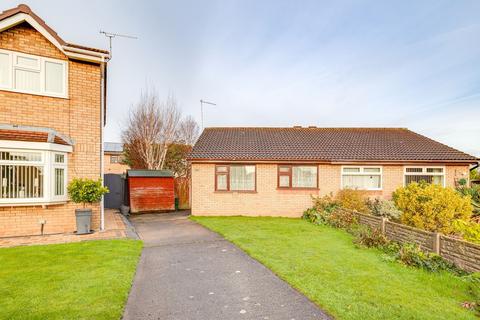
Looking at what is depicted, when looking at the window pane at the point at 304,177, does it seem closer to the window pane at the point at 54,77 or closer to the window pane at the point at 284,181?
the window pane at the point at 284,181

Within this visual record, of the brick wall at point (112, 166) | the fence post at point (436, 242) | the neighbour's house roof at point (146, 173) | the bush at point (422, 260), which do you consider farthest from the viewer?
the brick wall at point (112, 166)

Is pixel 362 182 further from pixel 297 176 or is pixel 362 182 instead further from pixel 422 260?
pixel 422 260

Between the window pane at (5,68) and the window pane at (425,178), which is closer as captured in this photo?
the window pane at (5,68)

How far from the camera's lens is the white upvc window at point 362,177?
50.2 ft

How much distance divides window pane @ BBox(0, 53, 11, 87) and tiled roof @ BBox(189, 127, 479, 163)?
8103 mm

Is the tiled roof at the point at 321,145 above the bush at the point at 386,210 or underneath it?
above

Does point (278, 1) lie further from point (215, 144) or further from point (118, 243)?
point (118, 243)

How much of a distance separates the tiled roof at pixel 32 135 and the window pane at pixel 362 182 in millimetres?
13448

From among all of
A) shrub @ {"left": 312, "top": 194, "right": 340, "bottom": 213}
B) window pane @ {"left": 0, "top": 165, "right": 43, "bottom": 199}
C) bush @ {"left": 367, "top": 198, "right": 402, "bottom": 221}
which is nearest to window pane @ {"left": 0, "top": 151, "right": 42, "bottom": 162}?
window pane @ {"left": 0, "top": 165, "right": 43, "bottom": 199}

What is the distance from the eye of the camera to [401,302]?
14.9ft

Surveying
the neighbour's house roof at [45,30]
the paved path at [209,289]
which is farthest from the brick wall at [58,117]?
the paved path at [209,289]

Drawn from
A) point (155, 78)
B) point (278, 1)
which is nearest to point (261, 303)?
point (278, 1)

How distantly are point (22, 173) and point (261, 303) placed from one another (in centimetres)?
888

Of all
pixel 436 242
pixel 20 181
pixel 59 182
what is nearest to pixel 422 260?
pixel 436 242
